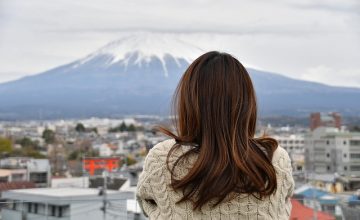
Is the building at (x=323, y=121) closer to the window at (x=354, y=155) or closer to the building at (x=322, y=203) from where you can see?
the window at (x=354, y=155)

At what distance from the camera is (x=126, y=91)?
183m

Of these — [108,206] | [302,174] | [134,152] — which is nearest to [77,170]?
[302,174]

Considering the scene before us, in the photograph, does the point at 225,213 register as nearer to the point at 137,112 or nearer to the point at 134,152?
the point at 134,152

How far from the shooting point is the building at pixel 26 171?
33.5m

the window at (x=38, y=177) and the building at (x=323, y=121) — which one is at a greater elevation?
the building at (x=323, y=121)

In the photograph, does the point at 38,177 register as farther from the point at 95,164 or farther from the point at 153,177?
the point at 153,177

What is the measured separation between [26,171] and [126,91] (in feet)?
488

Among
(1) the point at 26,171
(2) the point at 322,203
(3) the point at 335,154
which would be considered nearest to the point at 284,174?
(2) the point at 322,203

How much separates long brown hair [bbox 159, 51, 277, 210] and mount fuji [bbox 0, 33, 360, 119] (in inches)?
6332

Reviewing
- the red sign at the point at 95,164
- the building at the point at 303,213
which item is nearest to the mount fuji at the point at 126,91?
the red sign at the point at 95,164

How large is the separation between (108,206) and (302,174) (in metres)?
33.4

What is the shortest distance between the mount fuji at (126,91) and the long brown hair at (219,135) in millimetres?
160842

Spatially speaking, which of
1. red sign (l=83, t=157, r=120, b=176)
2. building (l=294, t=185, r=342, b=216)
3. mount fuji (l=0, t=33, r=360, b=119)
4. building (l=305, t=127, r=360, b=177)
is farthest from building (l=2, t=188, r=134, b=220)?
mount fuji (l=0, t=33, r=360, b=119)

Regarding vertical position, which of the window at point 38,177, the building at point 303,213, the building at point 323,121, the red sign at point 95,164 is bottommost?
the window at point 38,177
